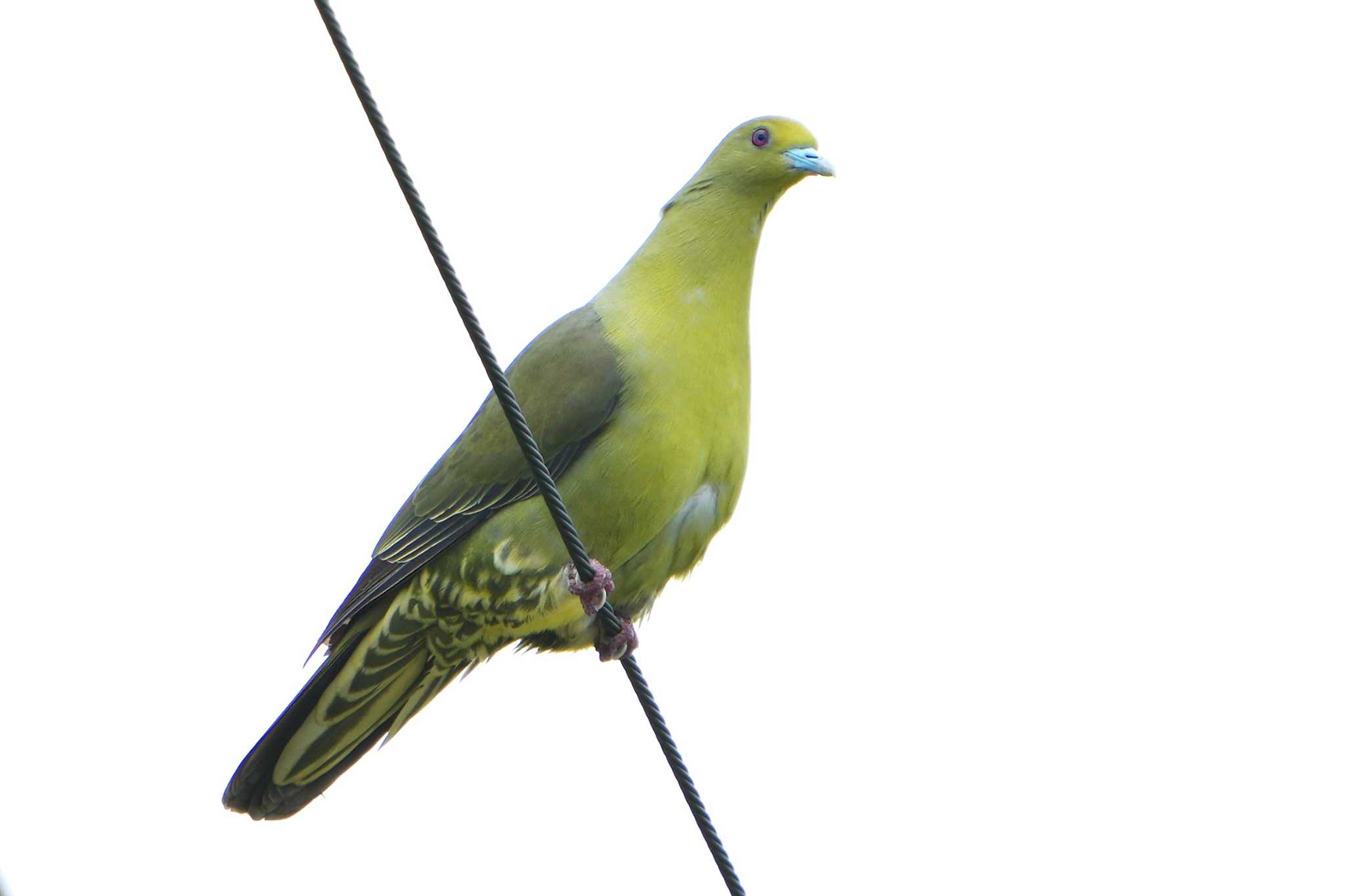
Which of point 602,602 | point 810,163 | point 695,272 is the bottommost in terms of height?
A: point 602,602

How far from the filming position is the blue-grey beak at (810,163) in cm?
434

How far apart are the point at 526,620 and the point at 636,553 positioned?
337 millimetres

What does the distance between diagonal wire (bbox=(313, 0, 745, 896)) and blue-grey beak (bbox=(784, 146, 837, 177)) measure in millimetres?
1695

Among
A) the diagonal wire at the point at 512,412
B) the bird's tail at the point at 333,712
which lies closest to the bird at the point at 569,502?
the bird's tail at the point at 333,712

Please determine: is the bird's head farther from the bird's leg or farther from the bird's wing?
the bird's leg

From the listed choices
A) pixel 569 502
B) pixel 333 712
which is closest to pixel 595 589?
pixel 569 502

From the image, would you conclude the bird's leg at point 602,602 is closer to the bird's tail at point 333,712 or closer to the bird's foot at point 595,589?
the bird's foot at point 595,589

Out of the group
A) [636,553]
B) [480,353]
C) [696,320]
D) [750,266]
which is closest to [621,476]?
[636,553]

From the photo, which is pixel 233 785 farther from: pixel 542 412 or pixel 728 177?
pixel 728 177

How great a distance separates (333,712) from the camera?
4105 mm

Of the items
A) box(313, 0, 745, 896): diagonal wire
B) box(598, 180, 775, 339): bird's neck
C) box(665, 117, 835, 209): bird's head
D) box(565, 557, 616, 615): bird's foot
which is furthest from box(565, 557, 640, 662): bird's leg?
box(665, 117, 835, 209): bird's head

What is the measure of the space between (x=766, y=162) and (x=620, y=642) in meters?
1.43

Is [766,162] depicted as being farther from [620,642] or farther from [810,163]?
[620,642]

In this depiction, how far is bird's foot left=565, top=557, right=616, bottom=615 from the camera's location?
3643 mm
